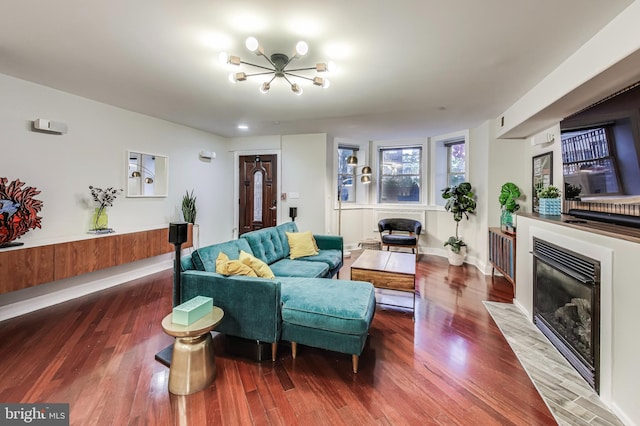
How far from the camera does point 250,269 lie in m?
2.25

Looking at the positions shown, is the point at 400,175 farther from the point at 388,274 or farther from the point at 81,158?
the point at 81,158

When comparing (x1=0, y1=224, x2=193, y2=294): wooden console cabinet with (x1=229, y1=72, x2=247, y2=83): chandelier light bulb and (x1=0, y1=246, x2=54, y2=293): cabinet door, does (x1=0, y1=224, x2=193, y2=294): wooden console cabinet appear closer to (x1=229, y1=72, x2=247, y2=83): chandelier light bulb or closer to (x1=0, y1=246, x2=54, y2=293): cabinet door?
(x1=0, y1=246, x2=54, y2=293): cabinet door

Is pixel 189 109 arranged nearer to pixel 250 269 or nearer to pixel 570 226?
pixel 250 269

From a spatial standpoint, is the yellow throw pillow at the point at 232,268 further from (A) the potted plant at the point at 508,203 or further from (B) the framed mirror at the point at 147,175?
(A) the potted plant at the point at 508,203

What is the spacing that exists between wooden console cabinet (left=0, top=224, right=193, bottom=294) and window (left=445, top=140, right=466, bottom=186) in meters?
5.51

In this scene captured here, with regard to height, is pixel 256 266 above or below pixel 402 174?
below

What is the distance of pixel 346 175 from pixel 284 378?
A: 16.1ft

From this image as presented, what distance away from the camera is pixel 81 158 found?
3475 millimetres

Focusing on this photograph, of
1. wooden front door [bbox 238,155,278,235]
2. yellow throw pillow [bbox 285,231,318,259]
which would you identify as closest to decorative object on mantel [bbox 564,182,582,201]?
yellow throw pillow [bbox 285,231,318,259]

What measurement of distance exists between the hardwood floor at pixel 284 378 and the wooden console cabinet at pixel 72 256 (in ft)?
1.51

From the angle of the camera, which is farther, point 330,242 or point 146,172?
point 146,172

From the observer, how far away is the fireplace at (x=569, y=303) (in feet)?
5.94

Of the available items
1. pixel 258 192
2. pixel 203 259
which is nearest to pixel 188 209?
pixel 258 192

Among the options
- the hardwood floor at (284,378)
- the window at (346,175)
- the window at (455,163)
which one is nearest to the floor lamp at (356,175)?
the window at (346,175)
